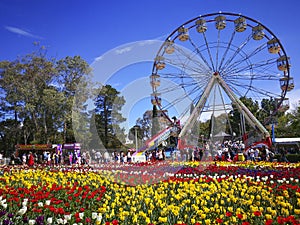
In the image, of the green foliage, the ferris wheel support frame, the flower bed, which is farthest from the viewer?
the green foliage

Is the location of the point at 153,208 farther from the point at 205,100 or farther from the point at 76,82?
the point at 76,82

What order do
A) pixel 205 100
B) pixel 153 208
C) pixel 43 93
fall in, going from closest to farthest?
pixel 153 208 → pixel 205 100 → pixel 43 93

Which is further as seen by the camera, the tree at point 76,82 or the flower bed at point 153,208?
the tree at point 76,82

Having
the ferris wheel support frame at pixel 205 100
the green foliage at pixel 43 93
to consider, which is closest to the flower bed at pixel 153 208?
the ferris wheel support frame at pixel 205 100

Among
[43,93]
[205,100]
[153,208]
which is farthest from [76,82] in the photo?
[153,208]

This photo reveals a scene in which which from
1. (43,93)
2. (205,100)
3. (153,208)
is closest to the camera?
(153,208)

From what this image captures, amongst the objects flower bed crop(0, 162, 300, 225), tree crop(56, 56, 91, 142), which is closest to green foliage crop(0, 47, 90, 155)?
tree crop(56, 56, 91, 142)

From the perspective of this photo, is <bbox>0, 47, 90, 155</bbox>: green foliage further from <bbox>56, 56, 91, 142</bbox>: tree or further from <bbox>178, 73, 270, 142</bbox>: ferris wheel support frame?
<bbox>178, 73, 270, 142</bbox>: ferris wheel support frame

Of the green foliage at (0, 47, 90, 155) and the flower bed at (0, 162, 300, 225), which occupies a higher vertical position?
the green foliage at (0, 47, 90, 155)

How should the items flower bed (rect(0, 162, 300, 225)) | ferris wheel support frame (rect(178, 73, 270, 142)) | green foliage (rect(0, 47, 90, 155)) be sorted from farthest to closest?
green foliage (rect(0, 47, 90, 155)) < ferris wheel support frame (rect(178, 73, 270, 142)) < flower bed (rect(0, 162, 300, 225))

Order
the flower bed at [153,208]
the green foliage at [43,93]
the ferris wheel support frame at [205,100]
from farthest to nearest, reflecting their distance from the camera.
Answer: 1. the green foliage at [43,93]
2. the ferris wheel support frame at [205,100]
3. the flower bed at [153,208]

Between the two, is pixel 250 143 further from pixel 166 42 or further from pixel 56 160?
pixel 56 160

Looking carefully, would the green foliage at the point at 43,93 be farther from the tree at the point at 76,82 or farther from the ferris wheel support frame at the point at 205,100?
the ferris wheel support frame at the point at 205,100

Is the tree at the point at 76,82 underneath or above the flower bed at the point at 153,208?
above
